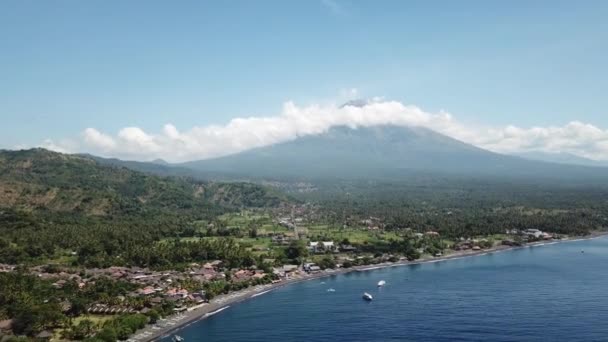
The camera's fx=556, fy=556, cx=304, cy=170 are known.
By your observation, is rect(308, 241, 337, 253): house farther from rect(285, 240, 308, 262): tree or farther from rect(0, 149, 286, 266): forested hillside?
rect(0, 149, 286, 266): forested hillside

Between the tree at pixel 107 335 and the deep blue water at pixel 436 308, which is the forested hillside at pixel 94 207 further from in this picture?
the tree at pixel 107 335

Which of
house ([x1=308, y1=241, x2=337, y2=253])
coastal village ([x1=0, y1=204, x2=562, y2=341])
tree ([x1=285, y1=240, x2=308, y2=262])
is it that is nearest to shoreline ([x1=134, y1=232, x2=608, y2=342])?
coastal village ([x1=0, y1=204, x2=562, y2=341])

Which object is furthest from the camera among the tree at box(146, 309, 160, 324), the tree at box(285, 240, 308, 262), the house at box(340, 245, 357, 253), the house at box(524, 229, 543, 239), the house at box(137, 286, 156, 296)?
the house at box(524, 229, 543, 239)

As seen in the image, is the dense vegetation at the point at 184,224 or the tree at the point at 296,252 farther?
the tree at the point at 296,252

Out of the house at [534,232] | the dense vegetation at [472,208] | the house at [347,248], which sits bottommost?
the house at [347,248]

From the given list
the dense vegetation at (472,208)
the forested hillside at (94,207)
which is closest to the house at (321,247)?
the forested hillside at (94,207)

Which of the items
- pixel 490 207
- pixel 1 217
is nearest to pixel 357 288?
pixel 1 217

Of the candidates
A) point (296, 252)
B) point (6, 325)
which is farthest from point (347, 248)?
point (6, 325)
